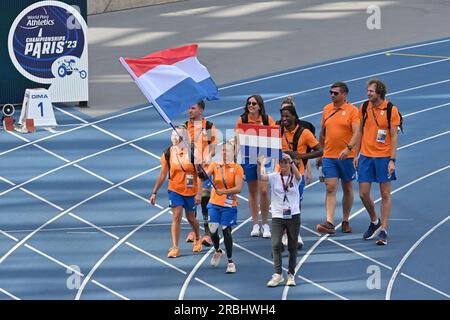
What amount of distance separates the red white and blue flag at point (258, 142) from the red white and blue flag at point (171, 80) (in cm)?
64

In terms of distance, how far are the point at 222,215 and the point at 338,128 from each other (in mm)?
2123

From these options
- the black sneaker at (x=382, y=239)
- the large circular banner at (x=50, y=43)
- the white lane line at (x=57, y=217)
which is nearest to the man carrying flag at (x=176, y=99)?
the white lane line at (x=57, y=217)

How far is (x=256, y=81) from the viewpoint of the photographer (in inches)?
1044

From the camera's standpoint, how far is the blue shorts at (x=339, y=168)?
17203 mm

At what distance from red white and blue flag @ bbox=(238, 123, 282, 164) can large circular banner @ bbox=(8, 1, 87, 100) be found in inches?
331

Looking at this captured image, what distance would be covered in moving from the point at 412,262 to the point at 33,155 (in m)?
7.62

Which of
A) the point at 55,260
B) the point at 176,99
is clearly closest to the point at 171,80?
the point at 176,99

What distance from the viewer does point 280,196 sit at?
15.6m

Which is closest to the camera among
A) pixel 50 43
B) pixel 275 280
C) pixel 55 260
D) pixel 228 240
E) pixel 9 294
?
pixel 9 294

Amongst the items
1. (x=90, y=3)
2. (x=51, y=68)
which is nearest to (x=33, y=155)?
(x=51, y=68)

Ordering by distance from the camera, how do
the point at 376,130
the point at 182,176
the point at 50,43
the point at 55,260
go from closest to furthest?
the point at 182,176
the point at 55,260
the point at 376,130
the point at 50,43

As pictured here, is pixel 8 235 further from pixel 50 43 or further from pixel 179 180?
pixel 50 43

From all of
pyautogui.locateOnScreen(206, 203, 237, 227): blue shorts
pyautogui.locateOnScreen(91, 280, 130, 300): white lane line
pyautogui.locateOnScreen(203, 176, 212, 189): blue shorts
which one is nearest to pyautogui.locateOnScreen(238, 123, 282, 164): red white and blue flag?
pyautogui.locateOnScreen(203, 176, 212, 189): blue shorts
